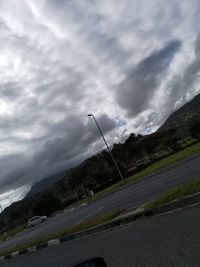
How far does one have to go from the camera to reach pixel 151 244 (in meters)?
7.05

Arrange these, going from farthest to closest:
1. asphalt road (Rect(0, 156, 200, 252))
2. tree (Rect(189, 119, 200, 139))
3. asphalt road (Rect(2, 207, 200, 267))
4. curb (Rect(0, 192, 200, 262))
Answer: tree (Rect(189, 119, 200, 139)) < asphalt road (Rect(0, 156, 200, 252)) < curb (Rect(0, 192, 200, 262)) < asphalt road (Rect(2, 207, 200, 267))

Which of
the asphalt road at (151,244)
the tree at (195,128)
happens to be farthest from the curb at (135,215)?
the tree at (195,128)

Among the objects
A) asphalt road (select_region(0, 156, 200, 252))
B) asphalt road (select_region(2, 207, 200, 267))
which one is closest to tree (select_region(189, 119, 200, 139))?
asphalt road (select_region(0, 156, 200, 252))

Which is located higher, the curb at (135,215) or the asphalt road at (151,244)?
the curb at (135,215)

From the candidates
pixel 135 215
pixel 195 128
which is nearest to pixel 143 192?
pixel 135 215

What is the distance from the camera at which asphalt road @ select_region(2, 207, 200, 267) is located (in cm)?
580

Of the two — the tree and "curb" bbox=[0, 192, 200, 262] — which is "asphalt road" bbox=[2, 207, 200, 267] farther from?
the tree

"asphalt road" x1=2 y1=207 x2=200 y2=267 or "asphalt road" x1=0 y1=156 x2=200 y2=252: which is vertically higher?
"asphalt road" x1=0 y1=156 x2=200 y2=252

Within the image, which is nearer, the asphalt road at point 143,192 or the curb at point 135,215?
the curb at point 135,215

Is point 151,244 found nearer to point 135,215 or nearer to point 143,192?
point 135,215

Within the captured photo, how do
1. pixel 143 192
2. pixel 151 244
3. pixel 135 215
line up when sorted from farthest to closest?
pixel 143 192 < pixel 135 215 < pixel 151 244

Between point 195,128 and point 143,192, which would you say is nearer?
point 143,192

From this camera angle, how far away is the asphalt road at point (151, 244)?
580 centimetres

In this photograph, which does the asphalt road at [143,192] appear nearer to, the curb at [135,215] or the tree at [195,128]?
the curb at [135,215]
